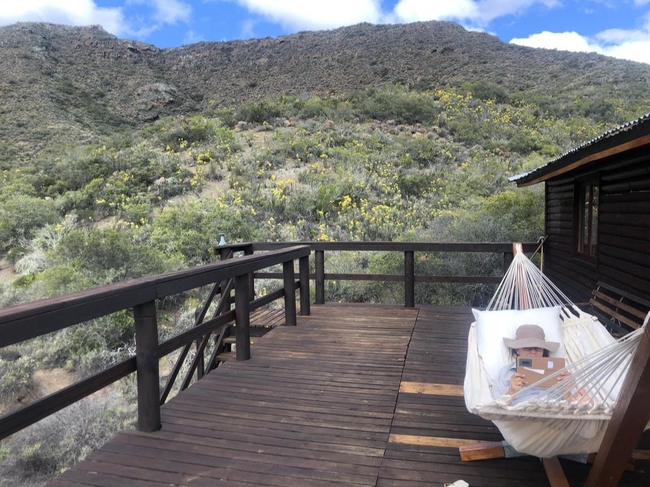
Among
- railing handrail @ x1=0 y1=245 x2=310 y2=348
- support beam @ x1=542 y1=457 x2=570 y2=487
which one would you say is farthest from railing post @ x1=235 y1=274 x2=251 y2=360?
support beam @ x1=542 y1=457 x2=570 y2=487

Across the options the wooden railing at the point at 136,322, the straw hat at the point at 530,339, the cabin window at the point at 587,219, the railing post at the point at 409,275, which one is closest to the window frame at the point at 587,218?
the cabin window at the point at 587,219

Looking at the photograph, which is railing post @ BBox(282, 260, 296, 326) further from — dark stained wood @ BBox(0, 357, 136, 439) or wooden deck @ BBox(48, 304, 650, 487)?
dark stained wood @ BBox(0, 357, 136, 439)

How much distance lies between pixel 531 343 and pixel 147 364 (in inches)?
90.9

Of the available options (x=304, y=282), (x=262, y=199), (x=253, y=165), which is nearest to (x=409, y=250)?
(x=304, y=282)

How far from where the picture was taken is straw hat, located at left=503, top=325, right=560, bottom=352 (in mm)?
2717

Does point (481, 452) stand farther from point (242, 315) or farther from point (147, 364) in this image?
point (242, 315)

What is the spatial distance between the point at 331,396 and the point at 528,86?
29712mm

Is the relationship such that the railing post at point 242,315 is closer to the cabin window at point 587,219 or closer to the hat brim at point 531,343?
the hat brim at point 531,343

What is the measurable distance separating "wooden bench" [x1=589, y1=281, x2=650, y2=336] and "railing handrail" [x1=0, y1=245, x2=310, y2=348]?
3613mm

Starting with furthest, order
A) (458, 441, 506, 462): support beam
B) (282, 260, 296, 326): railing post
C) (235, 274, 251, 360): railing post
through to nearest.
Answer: (282, 260, 296, 326): railing post < (235, 274, 251, 360): railing post < (458, 441, 506, 462): support beam

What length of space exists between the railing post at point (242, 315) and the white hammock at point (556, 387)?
187 centimetres

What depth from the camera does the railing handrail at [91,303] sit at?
1.82 meters

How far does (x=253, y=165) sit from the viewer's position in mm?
15758

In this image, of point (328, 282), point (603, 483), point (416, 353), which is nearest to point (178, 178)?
point (328, 282)
